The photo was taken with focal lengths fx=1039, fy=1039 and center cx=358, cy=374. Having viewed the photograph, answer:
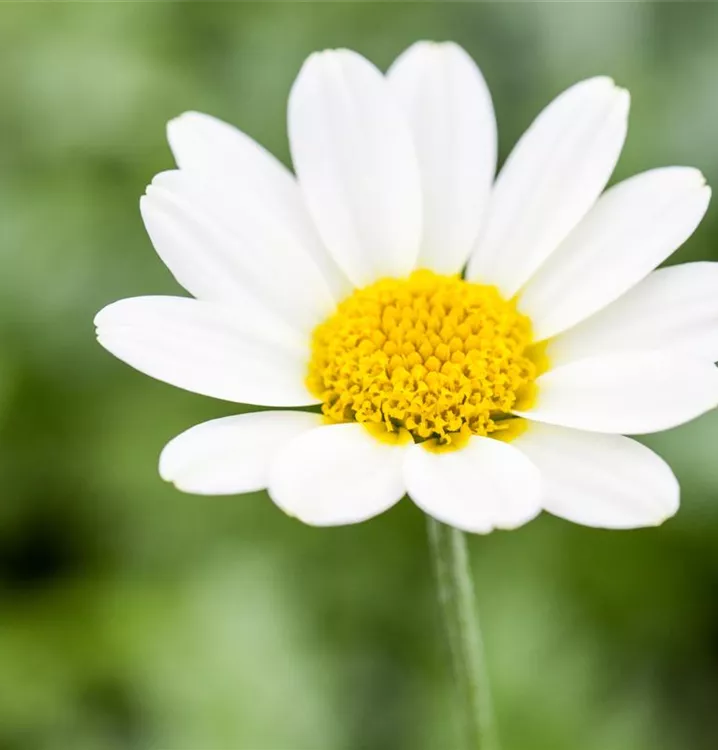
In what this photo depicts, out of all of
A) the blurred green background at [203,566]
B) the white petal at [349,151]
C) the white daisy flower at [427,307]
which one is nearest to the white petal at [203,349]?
the white daisy flower at [427,307]

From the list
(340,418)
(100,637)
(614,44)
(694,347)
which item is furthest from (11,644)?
(614,44)

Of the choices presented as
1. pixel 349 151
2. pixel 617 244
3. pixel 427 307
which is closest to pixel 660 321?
pixel 617 244

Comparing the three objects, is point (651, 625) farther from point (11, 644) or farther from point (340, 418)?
point (11, 644)

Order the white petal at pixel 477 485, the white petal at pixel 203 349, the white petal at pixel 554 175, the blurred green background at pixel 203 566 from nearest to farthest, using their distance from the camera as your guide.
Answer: the white petal at pixel 477 485 → the white petal at pixel 203 349 → the white petal at pixel 554 175 → the blurred green background at pixel 203 566

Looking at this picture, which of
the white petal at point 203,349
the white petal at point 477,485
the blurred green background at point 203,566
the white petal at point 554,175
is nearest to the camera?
the white petal at point 477,485

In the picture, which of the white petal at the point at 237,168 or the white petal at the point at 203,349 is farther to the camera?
the white petal at the point at 237,168

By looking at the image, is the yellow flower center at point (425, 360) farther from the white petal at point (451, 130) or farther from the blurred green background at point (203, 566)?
the blurred green background at point (203, 566)

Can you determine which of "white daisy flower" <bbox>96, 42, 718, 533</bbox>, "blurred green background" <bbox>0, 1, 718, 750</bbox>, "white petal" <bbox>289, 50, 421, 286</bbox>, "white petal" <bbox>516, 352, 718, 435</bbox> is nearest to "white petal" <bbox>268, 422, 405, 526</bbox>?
"white daisy flower" <bbox>96, 42, 718, 533</bbox>

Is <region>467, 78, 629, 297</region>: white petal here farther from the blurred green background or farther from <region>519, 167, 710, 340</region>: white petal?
the blurred green background
